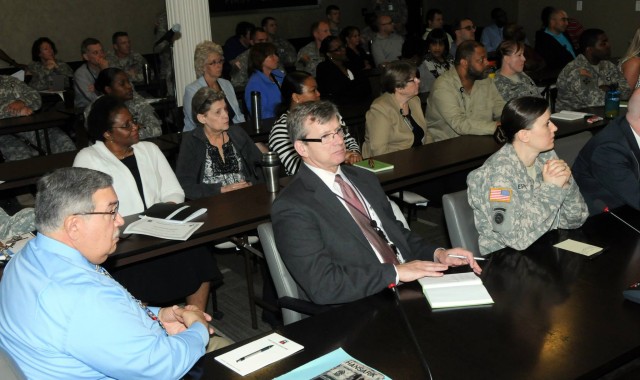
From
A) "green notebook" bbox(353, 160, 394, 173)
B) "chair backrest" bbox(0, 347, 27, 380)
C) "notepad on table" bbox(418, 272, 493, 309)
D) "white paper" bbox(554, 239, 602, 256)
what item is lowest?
"notepad on table" bbox(418, 272, 493, 309)

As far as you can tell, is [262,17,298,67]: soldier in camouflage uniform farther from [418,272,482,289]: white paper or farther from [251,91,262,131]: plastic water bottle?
[418,272,482,289]: white paper

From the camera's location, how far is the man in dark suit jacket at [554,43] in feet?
29.1

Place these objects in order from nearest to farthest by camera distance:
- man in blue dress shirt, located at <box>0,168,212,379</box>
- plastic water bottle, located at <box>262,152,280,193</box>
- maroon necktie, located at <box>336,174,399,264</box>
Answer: man in blue dress shirt, located at <box>0,168,212,379</box> → maroon necktie, located at <box>336,174,399,264</box> → plastic water bottle, located at <box>262,152,280,193</box>

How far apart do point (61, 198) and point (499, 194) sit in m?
1.71

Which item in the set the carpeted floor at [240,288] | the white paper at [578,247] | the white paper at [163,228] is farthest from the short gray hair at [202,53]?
the white paper at [578,247]

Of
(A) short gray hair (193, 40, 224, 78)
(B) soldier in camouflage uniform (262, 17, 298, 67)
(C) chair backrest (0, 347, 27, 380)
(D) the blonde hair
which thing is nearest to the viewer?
(C) chair backrest (0, 347, 27, 380)

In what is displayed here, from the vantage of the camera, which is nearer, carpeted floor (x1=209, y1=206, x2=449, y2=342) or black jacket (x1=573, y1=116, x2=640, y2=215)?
black jacket (x1=573, y1=116, x2=640, y2=215)

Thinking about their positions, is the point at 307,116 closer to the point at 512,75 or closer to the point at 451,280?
the point at 451,280

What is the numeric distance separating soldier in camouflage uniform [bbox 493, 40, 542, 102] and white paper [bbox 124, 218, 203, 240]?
3.40m

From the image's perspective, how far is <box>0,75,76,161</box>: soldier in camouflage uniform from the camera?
6.46 metres

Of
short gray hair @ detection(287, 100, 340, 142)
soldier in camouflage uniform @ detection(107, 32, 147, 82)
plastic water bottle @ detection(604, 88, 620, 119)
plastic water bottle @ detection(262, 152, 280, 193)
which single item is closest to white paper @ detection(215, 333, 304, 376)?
short gray hair @ detection(287, 100, 340, 142)

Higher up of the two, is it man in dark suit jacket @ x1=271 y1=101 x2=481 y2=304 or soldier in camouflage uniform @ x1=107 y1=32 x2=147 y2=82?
soldier in camouflage uniform @ x1=107 y1=32 x2=147 y2=82

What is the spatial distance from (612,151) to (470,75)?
7.08 feet

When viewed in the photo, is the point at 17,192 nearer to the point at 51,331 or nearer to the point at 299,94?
the point at 299,94
